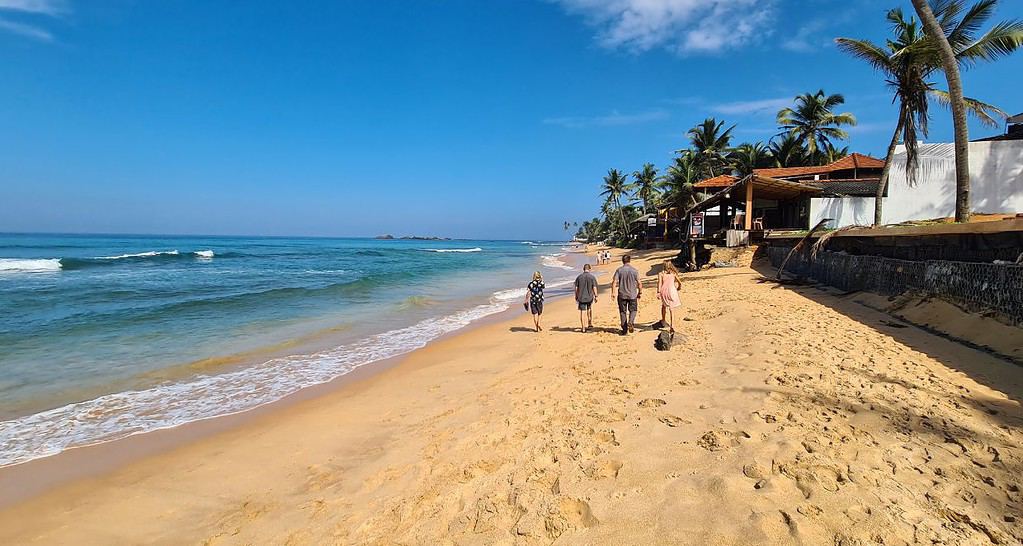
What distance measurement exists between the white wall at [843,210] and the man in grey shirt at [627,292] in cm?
1478

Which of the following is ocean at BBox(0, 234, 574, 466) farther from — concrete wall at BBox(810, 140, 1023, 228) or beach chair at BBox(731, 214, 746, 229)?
concrete wall at BBox(810, 140, 1023, 228)

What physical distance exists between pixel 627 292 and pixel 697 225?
1154 centimetres

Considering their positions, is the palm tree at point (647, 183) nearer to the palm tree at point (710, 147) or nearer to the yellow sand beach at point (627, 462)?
the palm tree at point (710, 147)

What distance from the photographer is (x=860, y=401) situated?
4180 mm

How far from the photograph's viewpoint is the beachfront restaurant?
54.1 ft

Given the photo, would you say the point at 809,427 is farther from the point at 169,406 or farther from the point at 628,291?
the point at 169,406

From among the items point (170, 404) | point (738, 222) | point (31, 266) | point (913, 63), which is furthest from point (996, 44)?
point (31, 266)

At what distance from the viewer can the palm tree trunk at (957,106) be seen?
30.2 feet

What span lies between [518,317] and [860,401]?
348 inches

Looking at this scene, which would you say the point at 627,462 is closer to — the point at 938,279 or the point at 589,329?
the point at 589,329

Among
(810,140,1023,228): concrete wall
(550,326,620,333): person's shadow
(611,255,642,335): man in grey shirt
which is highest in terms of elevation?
(810,140,1023,228): concrete wall

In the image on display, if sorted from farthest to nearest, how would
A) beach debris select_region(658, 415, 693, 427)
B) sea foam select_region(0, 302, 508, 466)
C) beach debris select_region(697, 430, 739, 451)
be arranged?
sea foam select_region(0, 302, 508, 466) < beach debris select_region(658, 415, 693, 427) < beach debris select_region(697, 430, 739, 451)

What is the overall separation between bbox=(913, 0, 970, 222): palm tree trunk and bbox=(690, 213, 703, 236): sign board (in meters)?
8.82

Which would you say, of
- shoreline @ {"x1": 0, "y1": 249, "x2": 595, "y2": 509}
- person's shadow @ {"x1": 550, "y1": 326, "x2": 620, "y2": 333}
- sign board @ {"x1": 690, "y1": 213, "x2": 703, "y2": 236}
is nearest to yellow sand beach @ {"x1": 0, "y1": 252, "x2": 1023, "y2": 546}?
shoreline @ {"x1": 0, "y1": 249, "x2": 595, "y2": 509}
